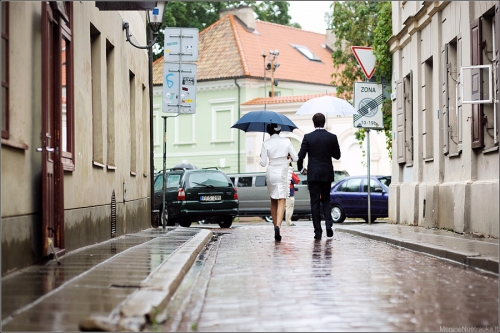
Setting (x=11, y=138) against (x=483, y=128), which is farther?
(x=483, y=128)

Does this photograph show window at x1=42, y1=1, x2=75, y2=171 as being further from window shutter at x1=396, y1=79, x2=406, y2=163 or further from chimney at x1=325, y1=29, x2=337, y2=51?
chimney at x1=325, y1=29, x2=337, y2=51

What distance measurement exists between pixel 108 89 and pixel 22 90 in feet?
22.8

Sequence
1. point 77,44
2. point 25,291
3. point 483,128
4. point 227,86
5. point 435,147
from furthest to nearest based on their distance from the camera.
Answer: point 227,86 < point 435,147 < point 483,128 < point 77,44 < point 25,291

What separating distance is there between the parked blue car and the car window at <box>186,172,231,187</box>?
5799 millimetres

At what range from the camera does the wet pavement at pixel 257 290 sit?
250 inches

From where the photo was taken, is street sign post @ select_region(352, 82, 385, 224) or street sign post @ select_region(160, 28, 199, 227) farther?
street sign post @ select_region(352, 82, 385, 224)

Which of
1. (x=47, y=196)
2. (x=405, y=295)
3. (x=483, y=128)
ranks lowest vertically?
(x=405, y=295)

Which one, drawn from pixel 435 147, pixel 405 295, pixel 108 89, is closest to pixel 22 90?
pixel 405 295

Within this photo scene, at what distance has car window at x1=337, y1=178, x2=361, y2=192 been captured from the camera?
98.0 feet

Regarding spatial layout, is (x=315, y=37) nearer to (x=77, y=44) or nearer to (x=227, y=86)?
(x=227, y=86)

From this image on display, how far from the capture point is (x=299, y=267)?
10.4m

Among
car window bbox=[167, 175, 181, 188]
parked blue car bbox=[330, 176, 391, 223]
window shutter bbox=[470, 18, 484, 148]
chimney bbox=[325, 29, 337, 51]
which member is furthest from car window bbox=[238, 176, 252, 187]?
chimney bbox=[325, 29, 337, 51]

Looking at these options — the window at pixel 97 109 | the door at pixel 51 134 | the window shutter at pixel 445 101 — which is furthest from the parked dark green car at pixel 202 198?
the door at pixel 51 134

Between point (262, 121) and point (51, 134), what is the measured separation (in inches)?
350
